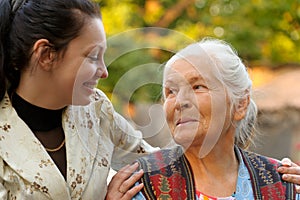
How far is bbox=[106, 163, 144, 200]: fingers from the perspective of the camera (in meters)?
2.00

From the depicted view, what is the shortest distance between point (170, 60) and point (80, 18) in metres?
0.33

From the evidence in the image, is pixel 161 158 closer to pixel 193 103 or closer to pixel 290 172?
pixel 193 103

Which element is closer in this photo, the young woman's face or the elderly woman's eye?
the young woman's face

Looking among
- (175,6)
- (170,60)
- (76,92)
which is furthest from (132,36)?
(175,6)

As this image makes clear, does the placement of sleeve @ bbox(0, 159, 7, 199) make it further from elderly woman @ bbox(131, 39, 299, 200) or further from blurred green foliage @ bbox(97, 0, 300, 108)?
blurred green foliage @ bbox(97, 0, 300, 108)

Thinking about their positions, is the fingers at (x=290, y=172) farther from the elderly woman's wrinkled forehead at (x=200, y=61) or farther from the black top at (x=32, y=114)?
the black top at (x=32, y=114)

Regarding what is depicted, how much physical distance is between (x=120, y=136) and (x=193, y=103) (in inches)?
11.0

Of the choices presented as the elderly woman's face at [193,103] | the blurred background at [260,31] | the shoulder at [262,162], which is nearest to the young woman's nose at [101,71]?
the elderly woman's face at [193,103]

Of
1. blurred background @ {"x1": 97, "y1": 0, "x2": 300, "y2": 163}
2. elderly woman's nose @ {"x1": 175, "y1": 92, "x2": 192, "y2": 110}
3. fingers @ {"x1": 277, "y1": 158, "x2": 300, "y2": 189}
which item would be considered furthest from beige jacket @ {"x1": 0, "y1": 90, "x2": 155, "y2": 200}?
blurred background @ {"x1": 97, "y1": 0, "x2": 300, "y2": 163}

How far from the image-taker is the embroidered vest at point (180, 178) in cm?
202

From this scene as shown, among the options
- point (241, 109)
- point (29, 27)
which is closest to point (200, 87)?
point (241, 109)

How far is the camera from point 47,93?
1928mm

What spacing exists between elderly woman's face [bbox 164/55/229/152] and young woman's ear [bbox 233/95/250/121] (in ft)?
0.25

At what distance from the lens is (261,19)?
852cm
